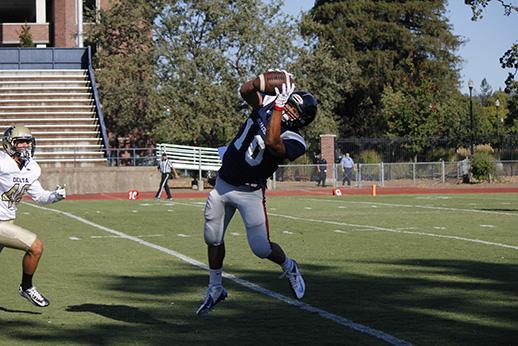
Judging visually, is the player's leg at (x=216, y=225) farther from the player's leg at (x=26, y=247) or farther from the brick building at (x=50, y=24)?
the brick building at (x=50, y=24)

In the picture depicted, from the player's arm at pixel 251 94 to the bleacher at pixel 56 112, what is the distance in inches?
1417

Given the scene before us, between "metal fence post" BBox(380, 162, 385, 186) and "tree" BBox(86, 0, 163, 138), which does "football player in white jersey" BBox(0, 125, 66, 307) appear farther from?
"tree" BBox(86, 0, 163, 138)

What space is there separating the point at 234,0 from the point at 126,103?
739 cm

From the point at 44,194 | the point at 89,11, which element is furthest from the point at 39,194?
the point at 89,11

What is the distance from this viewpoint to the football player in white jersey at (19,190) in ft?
29.9

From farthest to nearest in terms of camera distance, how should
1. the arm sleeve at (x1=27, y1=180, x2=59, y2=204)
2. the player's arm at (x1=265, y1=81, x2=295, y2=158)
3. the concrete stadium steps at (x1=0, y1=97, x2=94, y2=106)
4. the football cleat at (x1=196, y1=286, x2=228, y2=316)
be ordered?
1. the concrete stadium steps at (x1=0, y1=97, x2=94, y2=106)
2. the arm sleeve at (x1=27, y1=180, x2=59, y2=204)
3. the football cleat at (x1=196, y1=286, x2=228, y2=316)
4. the player's arm at (x1=265, y1=81, x2=295, y2=158)

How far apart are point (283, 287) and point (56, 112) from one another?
3855 cm

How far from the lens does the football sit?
322 inches

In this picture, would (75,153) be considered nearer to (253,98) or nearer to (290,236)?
(290,236)

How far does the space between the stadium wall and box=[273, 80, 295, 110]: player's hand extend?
33555 millimetres

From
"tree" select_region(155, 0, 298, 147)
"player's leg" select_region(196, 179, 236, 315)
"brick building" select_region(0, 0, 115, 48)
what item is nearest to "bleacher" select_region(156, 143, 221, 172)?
"tree" select_region(155, 0, 298, 147)

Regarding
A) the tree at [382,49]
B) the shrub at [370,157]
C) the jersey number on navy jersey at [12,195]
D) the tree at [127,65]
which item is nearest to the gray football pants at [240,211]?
the jersey number on navy jersey at [12,195]

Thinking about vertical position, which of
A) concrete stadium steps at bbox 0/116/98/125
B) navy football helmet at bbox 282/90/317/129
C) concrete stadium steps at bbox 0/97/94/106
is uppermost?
concrete stadium steps at bbox 0/97/94/106

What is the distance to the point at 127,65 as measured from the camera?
51281 millimetres
